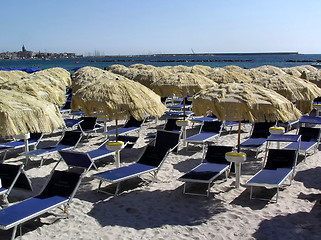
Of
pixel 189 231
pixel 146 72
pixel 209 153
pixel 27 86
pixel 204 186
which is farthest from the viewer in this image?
pixel 146 72

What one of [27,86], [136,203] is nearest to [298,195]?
[136,203]

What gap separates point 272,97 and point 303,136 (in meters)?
3.22

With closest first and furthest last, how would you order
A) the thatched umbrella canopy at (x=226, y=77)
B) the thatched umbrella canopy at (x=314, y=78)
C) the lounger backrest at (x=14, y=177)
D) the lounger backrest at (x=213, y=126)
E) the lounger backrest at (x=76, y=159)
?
the lounger backrest at (x=14, y=177) → the lounger backrest at (x=76, y=159) → the lounger backrest at (x=213, y=126) → the thatched umbrella canopy at (x=226, y=77) → the thatched umbrella canopy at (x=314, y=78)

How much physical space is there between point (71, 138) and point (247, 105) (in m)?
4.18

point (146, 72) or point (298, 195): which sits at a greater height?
point (146, 72)

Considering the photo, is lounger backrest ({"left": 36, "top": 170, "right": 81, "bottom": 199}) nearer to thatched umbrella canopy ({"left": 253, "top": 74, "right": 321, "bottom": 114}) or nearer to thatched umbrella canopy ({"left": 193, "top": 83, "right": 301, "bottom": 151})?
thatched umbrella canopy ({"left": 193, "top": 83, "right": 301, "bottom": 151})

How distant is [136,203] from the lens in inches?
201

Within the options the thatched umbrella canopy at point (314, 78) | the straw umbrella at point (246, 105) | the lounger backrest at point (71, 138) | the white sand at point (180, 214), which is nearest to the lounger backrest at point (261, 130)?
the white sand at point (180, 214)

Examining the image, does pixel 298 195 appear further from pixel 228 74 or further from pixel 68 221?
pixel 228 74

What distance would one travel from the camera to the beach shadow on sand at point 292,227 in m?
4.04

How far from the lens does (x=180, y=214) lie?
4.73 m

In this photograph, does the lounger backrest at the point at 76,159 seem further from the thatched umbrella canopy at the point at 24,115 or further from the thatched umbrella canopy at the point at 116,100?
the thatched umbrella canopy at the point at 24,115

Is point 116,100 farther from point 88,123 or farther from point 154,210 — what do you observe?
point 88,123

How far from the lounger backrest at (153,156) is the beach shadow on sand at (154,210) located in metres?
0.65
